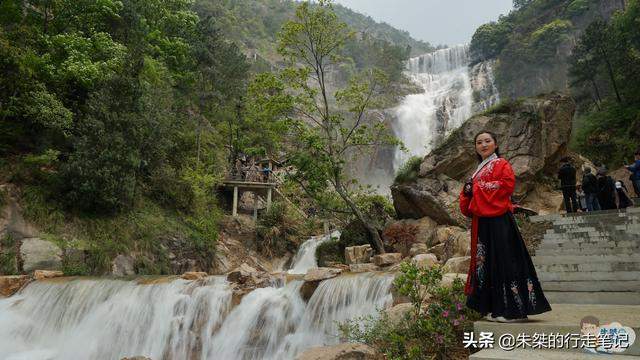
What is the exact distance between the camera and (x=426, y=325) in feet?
13.0

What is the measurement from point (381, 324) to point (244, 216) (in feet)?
56.3

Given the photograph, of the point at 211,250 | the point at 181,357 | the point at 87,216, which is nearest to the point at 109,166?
the point at 87,216

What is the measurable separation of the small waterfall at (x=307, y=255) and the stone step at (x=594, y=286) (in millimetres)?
11574

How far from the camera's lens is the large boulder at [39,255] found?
10711mm

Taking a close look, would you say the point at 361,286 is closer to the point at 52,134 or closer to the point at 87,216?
the point at 87,216

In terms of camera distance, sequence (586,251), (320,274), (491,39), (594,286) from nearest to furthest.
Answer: (594,286) → (586,251) → (320,274) → (491,39)

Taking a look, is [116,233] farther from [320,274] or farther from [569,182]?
[569,182]

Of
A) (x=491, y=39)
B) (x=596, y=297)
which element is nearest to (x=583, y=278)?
(x=596, y=297)

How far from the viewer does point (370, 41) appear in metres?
64.9

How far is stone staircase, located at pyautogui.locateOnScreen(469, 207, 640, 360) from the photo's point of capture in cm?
334

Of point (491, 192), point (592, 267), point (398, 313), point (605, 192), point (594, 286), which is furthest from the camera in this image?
point (605, 192)

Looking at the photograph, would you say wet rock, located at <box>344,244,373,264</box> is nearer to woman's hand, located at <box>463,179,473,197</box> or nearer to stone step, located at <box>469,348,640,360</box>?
woman's hand, located at <box>463,179,473,197</box>

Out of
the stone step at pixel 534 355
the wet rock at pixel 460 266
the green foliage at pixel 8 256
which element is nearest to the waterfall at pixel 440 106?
the wet rock at pixel 460 266

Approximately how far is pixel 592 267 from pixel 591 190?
5757 millimetres
